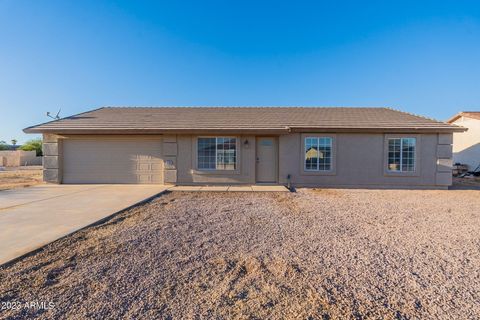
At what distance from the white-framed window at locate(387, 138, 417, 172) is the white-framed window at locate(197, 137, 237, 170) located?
23.7ft

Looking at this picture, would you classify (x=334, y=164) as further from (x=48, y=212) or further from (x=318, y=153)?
(x=48, y=212)

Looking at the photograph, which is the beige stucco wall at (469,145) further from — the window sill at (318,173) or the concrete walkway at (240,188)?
the concrete walkway at (240,188)

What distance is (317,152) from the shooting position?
1073 cm

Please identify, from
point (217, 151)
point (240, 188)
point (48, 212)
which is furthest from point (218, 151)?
point (48, 212)

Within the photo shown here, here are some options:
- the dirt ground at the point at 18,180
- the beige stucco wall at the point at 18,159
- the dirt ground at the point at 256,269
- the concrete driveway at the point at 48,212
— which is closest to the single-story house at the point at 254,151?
the dirt ground at the point at 18,180

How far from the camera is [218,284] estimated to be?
2889 millimetres

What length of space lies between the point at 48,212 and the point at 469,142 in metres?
24.5

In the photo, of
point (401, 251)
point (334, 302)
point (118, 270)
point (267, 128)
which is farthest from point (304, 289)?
point (267, 128)

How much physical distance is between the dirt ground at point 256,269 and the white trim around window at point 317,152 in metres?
4.74

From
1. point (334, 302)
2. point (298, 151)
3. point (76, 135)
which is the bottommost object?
point (334, 302)

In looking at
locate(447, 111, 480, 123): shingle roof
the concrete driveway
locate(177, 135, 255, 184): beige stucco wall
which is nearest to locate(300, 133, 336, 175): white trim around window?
locate(177, 135, 255, 184): beige stucco wall

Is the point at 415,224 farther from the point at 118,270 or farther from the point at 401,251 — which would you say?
the point at 118,270

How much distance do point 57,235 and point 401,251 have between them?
20.8ft

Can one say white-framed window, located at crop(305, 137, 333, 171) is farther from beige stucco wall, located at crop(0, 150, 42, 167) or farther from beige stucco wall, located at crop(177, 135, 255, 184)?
beige stucco wall, located at crop(0, 150, 42, 167)
